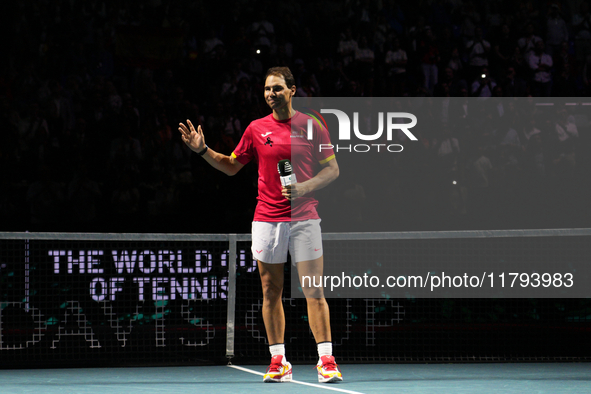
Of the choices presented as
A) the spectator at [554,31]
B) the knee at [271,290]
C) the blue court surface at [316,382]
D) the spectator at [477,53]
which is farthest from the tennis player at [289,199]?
the spectator at [554,31]

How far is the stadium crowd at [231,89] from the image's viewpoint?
10.6 meters

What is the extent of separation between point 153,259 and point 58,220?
375cm

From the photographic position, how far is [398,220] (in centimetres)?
1055

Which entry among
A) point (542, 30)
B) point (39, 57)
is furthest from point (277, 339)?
point (542, 30)

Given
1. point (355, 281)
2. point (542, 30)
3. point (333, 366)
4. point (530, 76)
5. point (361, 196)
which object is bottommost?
point (333, 366)

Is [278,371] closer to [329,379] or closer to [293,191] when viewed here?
[329,379]

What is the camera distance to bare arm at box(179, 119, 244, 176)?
5449 mm

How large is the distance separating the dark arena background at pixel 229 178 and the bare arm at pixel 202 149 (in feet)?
4.08

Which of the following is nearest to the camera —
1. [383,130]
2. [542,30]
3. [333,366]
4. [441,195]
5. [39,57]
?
[333,366]

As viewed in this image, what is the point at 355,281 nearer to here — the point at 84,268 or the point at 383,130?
the point at 84,268

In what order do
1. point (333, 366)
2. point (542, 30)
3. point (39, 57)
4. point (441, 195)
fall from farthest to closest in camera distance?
point (542, 30) < point (39, 57) < point (441, 195) < point (333, 366)

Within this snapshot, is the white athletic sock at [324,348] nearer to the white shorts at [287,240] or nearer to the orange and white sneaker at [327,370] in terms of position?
the orange and white sneaker at [327,370]

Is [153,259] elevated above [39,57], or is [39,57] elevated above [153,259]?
[39,57]

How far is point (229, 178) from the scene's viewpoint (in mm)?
10859
